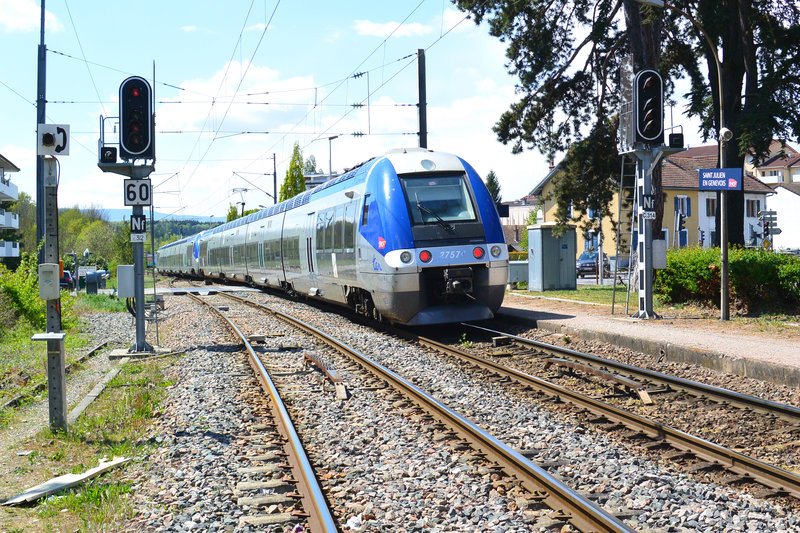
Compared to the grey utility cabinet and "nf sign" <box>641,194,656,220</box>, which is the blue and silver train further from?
the grey utility cabinet

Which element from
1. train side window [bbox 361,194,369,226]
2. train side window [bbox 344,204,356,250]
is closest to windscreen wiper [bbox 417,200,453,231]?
train side window [bbox 361,194,369,226]

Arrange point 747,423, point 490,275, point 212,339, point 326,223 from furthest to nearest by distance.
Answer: point 326,223 < point 212,339 < point 490,275 < point 747,423

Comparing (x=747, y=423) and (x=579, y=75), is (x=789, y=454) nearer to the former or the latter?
(x=747, y=423)

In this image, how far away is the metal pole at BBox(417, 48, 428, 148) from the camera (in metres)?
22.0

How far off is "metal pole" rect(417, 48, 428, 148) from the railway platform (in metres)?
6.87

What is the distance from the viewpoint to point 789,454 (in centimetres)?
602

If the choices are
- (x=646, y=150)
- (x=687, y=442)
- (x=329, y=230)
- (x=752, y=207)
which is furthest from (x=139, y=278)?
(x=752, y=207)

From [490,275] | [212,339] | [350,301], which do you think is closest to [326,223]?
[350,301]

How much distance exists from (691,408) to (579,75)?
1714 centimetres

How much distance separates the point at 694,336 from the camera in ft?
37.5

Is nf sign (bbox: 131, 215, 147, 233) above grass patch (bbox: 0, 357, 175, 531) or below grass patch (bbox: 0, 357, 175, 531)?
above

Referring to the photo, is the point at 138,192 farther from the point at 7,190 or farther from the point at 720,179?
the point at 7,190

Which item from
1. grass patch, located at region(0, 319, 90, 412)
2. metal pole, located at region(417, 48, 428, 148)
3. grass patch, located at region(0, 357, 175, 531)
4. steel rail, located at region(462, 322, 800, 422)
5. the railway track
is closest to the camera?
grass patch, located at region(0, 357, 175, 531)

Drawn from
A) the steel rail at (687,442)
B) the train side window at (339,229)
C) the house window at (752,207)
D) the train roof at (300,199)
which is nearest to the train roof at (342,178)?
the train roof at (300,199)
